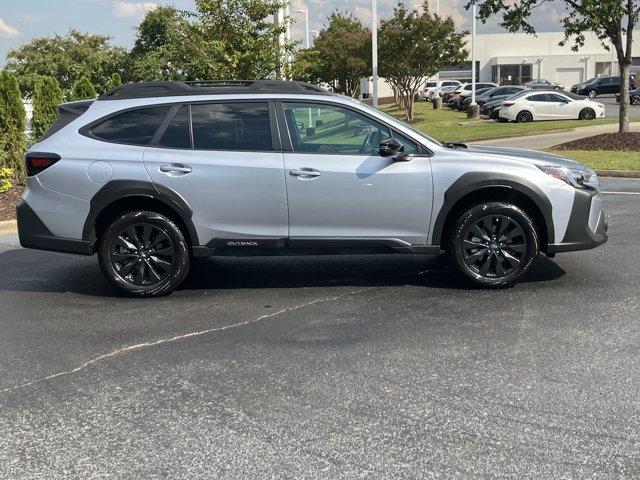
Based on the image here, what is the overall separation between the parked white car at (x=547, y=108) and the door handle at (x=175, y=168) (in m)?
28.0

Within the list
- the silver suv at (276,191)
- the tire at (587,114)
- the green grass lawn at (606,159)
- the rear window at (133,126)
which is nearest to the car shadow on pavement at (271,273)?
the silver suv at (276,191)

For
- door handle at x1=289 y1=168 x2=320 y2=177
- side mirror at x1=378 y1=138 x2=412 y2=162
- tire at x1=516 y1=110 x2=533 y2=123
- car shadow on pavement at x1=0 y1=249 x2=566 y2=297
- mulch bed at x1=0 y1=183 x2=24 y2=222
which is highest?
tire at x1=516 y1=110 x2=533 y2=123

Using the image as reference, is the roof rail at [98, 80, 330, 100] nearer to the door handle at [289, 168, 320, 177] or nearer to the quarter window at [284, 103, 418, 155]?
the quarter window at [284, 103, 418, 155]

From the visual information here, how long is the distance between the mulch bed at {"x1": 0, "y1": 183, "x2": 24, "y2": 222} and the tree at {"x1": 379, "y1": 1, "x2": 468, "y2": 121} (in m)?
26.9

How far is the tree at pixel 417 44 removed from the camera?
118 ft

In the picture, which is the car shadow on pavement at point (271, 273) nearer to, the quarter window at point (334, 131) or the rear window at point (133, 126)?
the quarter window at point (334, 131)

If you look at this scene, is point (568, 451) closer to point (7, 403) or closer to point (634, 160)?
point (7, 403)

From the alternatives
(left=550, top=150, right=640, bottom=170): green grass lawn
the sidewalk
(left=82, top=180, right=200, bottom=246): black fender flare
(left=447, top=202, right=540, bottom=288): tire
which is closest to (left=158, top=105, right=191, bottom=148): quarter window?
(left=82, top=180, right=200, bottom=246): black fender flare

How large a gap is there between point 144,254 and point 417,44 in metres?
32.5

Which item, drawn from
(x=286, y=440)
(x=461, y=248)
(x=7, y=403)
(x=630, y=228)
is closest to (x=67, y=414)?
(x=7, y=403)

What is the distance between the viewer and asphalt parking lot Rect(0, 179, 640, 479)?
3.41m

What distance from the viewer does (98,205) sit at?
607cm

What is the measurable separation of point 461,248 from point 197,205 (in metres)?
2.30

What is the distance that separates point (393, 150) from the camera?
5.99 meters
